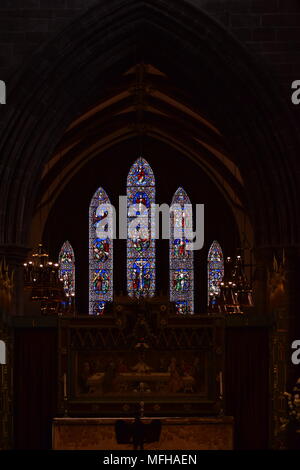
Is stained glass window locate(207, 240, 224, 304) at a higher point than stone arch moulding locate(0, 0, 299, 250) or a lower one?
lower

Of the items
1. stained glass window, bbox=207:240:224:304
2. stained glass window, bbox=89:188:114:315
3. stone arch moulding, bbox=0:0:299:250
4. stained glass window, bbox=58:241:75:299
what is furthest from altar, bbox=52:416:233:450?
stained glass window, bbox=58:241:75:299

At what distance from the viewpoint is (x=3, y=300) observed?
1516 cm

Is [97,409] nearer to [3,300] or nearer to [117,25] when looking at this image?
[3,300]

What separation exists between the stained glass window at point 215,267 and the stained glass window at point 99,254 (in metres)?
2.92

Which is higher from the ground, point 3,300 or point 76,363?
point 3,300

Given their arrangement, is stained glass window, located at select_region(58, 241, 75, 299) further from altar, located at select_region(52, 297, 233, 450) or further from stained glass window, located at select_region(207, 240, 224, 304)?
altar, located at select_region(52, 297, 233, 450)

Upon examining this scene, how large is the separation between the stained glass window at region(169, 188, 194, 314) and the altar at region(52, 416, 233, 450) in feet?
45.8

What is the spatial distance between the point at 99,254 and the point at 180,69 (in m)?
12.2

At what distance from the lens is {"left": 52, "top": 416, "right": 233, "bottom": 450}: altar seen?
1440 centimetres

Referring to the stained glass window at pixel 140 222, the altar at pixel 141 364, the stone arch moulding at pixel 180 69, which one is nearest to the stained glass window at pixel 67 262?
the stained glass window at pixel 140 222

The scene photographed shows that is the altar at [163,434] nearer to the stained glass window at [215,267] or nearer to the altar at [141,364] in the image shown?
the altar at [141,364]
